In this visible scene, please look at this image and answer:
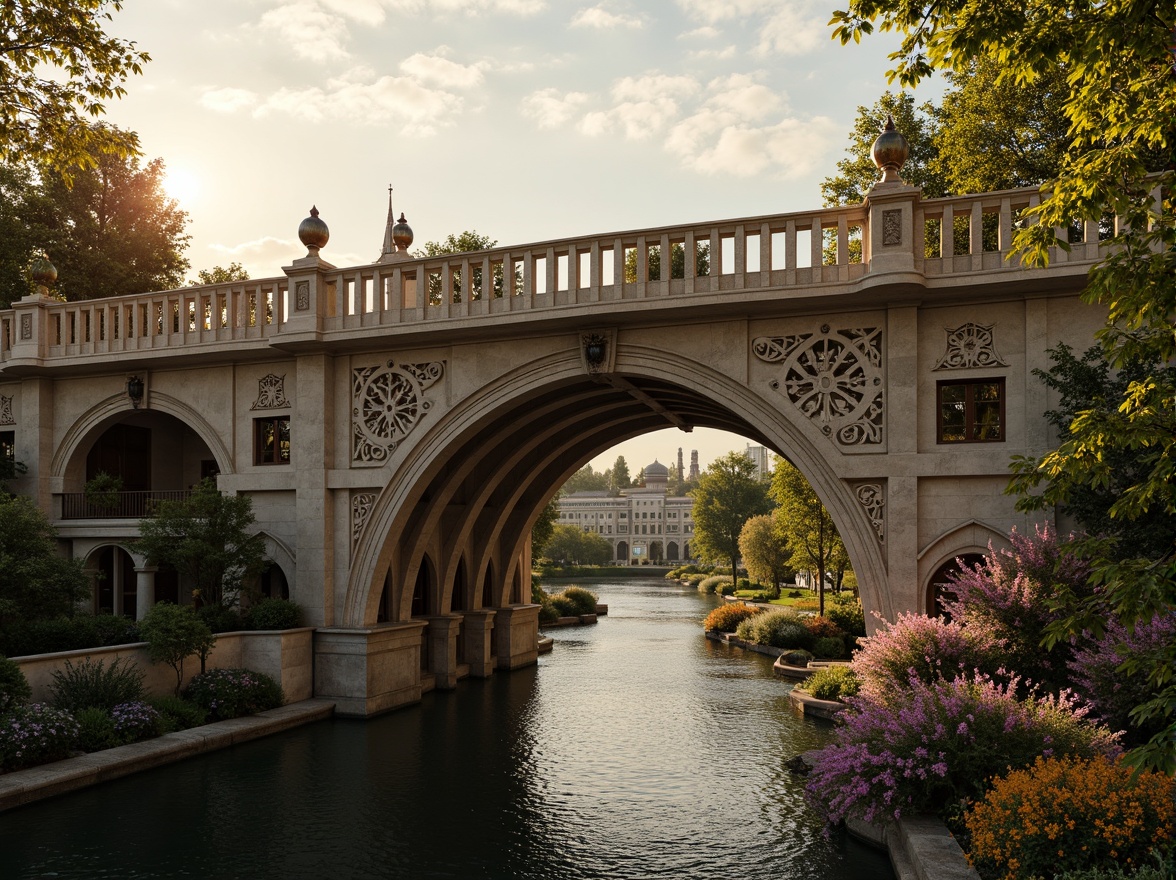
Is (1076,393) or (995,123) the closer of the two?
(1076,393)

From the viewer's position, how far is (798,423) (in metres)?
13.9

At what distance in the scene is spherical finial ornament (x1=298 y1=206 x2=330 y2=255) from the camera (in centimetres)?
1720

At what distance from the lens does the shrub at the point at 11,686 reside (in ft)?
39.9

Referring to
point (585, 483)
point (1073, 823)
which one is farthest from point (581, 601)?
point (585, 483)

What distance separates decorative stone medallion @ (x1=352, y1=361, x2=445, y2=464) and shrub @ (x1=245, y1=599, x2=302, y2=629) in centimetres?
284

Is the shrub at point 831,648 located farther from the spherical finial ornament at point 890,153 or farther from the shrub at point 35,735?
the shrub at point 35,735

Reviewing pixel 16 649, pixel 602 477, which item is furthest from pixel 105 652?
pixel 602 477

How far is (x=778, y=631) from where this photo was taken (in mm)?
25719

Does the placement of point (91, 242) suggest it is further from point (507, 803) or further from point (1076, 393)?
point (1076, 393)

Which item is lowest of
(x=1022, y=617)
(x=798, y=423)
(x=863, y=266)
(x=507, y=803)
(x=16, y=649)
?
(x=507, y=803)

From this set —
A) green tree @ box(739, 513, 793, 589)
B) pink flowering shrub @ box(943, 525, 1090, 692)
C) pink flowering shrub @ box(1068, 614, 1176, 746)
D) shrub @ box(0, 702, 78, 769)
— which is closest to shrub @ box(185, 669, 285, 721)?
shrub @ box(0, 702, 78, 769)

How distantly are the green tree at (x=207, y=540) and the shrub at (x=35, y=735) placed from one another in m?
4.34

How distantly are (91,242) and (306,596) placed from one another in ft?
58.5

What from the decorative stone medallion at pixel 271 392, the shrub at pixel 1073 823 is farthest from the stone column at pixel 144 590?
the shrub at pixel 1073 823
